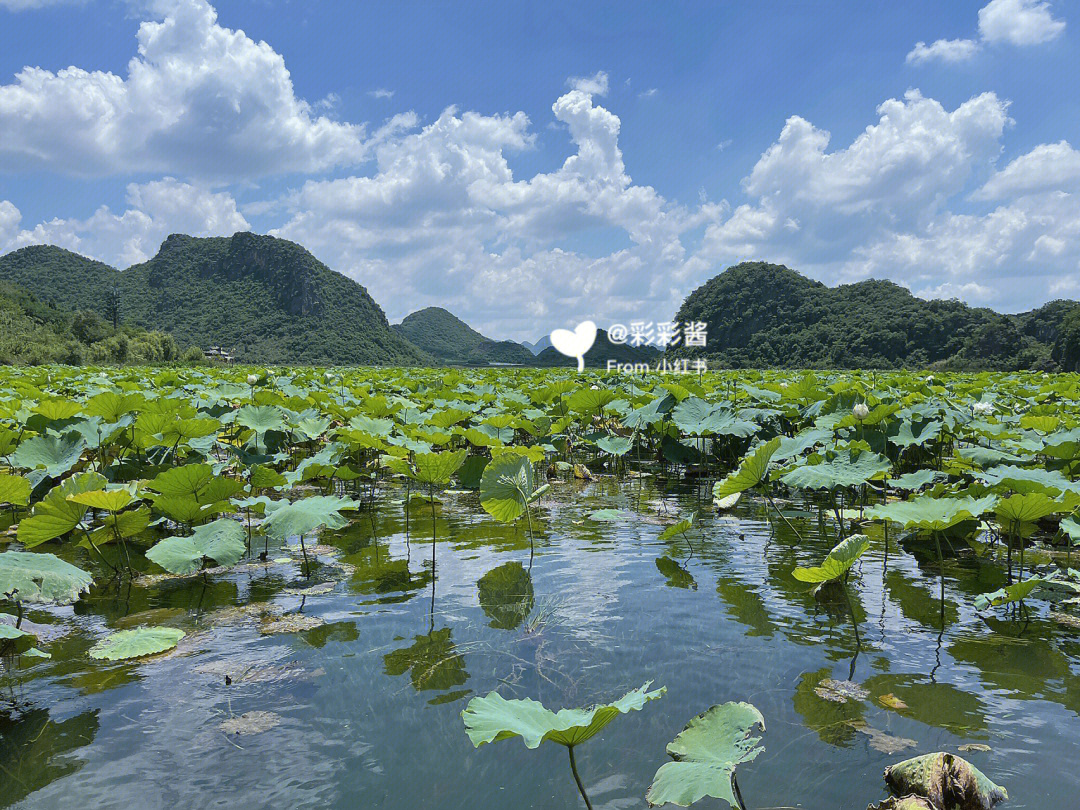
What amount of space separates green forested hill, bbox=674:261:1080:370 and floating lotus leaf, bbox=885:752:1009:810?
1484 inches

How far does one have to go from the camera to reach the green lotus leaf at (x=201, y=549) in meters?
2.48

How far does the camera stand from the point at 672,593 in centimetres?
274

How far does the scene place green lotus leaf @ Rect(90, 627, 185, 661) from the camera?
196 cm

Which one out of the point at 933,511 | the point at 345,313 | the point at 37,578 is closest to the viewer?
the point at 37,578

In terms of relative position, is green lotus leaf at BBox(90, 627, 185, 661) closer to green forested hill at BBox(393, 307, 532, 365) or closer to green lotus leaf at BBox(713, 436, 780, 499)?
green lotus leaf at BBox(713, 436, 780, 499)

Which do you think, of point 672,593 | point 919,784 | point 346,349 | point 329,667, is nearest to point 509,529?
point 672,593

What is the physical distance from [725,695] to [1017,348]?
148 feet

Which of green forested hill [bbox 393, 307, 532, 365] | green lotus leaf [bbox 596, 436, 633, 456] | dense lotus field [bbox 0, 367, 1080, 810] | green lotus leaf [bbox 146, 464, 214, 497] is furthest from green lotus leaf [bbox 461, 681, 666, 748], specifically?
green forested hill [bbox 393, 307, 532, 365]

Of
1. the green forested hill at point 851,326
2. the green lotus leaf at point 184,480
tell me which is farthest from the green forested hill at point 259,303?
the green lotus leaf at point 184,480

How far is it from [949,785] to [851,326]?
66.7 metres

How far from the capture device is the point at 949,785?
1277 millimetres

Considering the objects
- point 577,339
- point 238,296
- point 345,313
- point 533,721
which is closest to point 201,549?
point 533,721

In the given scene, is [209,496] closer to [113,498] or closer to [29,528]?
[113,498]

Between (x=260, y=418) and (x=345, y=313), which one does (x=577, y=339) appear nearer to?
(x=260, y=418)
